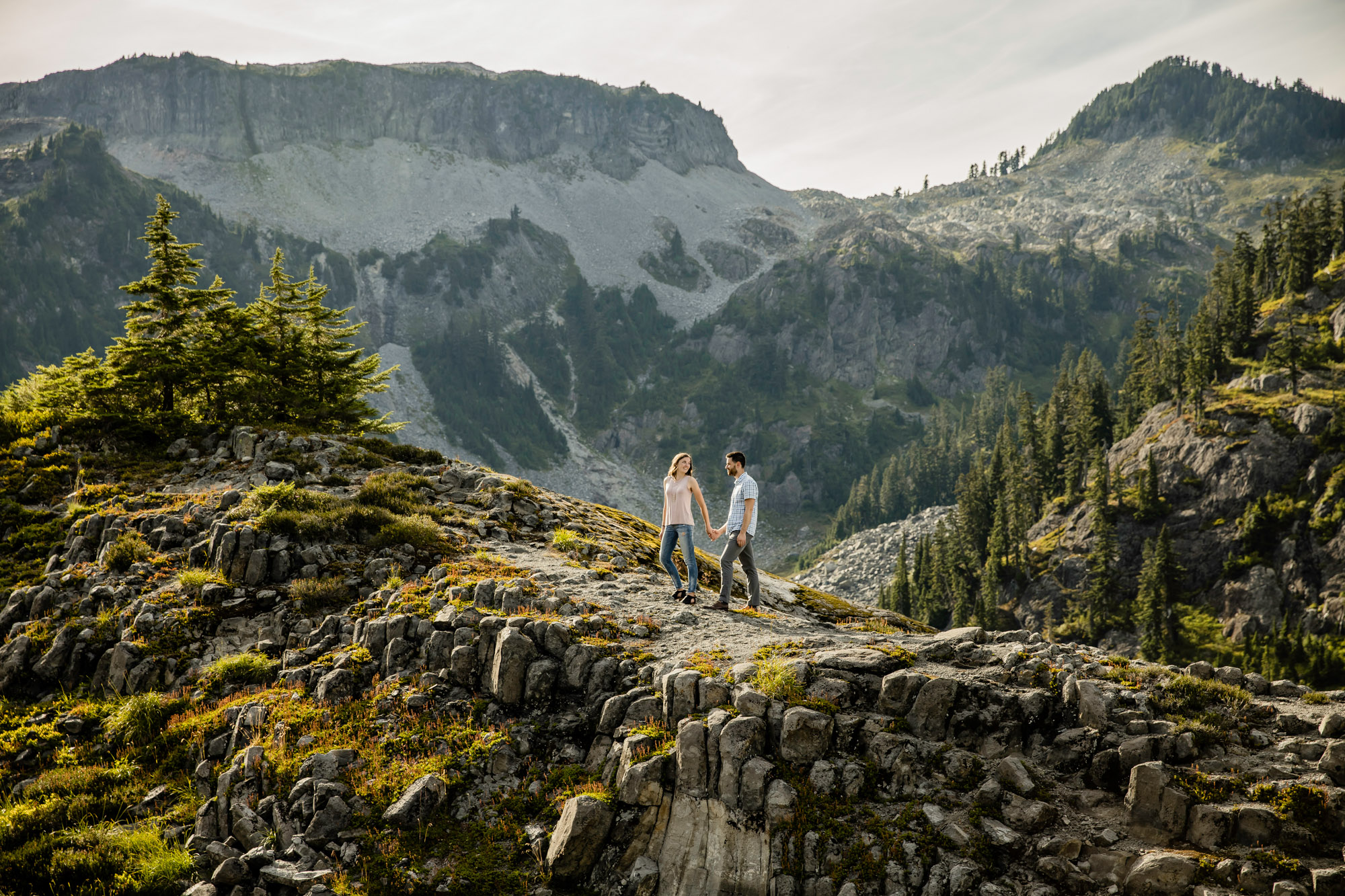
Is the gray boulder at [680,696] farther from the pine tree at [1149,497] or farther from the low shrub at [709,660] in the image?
the pine tree at [1149,497]

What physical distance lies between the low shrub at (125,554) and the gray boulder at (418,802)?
14786 mm

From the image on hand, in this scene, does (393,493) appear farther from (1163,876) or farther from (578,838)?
(1163,876)

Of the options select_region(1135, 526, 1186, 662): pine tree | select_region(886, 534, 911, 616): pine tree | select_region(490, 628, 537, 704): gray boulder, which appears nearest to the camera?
select_region(490, 628, 537, 704): gray boulder

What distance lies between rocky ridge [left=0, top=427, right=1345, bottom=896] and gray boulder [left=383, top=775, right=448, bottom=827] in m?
0.05

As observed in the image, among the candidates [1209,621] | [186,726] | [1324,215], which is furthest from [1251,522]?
[186,726]

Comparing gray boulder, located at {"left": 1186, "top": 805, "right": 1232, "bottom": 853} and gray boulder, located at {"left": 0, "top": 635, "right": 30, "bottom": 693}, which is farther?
gray boulder, located at {"left": 0, "top": 635, "right": 30, "bottom": 693}

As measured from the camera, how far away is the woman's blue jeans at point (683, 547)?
19172mm

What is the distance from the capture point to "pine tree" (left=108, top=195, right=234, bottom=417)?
32312 mm

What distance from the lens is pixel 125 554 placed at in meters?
22.0

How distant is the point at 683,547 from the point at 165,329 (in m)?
30.1

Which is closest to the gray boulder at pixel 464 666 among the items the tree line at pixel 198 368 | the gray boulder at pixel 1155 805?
the gray boulder at pixel 1155 805

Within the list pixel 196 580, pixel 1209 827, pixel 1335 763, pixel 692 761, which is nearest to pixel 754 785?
pixel 692 761

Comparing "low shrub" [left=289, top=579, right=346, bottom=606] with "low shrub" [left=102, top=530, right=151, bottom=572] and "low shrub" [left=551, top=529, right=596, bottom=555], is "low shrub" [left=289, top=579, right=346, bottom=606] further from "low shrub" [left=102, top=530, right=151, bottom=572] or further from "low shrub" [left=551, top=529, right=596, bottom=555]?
"low shrub" [left=551, top=529, right=596, bottom=555]

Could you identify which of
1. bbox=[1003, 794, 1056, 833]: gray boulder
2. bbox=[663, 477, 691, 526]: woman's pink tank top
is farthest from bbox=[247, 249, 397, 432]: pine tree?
bbox=[1003, 794, 1056, 833]: gray boulder
